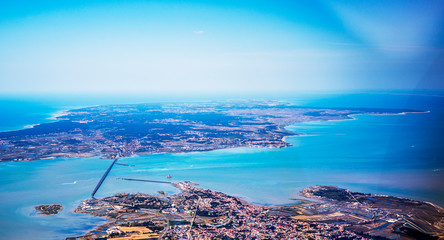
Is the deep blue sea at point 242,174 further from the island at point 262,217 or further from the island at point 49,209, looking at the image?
the island at point 262,217

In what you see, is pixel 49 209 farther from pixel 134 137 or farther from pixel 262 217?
pixel 134 137

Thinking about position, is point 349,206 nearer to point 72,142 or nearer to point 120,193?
point 120,193

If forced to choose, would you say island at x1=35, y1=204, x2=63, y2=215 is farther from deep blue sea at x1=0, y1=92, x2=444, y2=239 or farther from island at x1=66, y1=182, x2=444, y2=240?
island at x1=66, y1=182, x2=444, y2=240

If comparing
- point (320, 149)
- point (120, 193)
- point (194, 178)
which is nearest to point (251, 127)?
point (320, 149)

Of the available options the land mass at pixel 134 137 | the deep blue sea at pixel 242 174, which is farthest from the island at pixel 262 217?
the land mass at pixel 134 137

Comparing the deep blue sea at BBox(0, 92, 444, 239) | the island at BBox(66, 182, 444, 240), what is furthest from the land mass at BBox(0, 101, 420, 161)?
the island at BBox(66, 182, 444, 240)

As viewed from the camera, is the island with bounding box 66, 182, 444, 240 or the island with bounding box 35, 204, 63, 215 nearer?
the island with bounding box 66, 182, 444, 240

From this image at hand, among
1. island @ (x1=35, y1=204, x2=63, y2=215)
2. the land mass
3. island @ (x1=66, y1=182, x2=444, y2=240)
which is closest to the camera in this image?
island @ (x1=66, y1=182, x2=444, y2=240)

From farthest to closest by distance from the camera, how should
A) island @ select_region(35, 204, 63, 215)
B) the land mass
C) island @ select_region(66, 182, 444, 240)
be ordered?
the land mass → island @ select_region(35, 204, 63, 215) → island @ select_region(66, 182, 444, 240)
